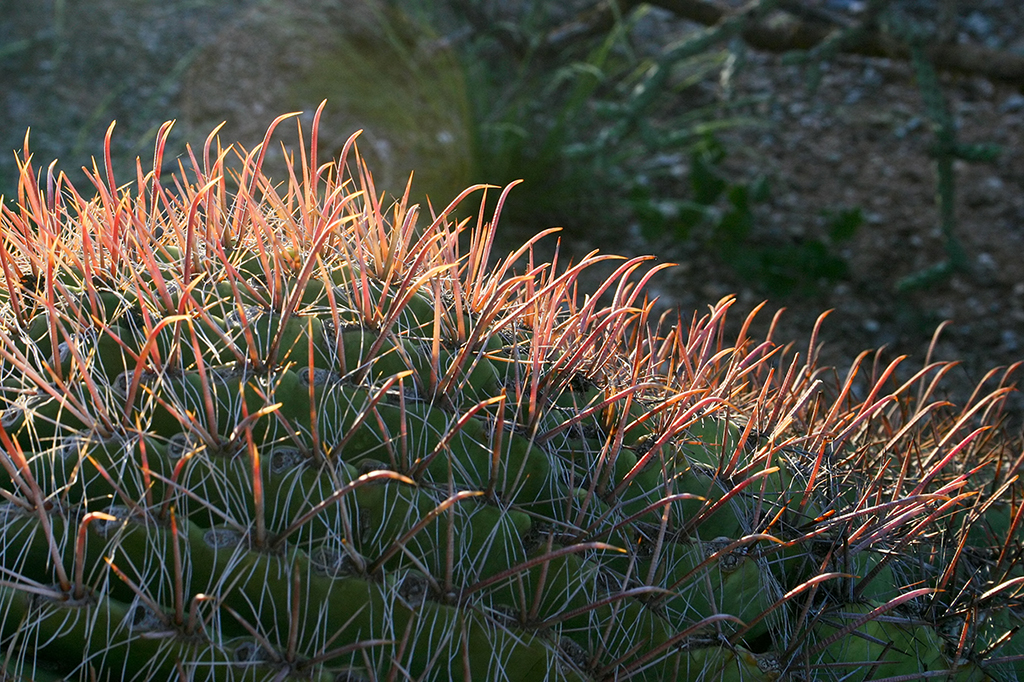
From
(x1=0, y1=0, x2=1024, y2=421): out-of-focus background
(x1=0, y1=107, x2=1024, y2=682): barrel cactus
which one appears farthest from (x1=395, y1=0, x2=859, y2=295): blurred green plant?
(x1=0, y1=107, x2=1024, y2=682): barrel cactus

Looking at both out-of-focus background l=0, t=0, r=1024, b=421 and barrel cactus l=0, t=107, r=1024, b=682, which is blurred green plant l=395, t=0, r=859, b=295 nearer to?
out-of-focus background l=0, t=0, r=1024, b=421

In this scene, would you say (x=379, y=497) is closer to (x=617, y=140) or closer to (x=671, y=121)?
(x=617, y=140)

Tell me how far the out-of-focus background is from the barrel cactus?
1899mm

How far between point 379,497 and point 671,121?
3213mm

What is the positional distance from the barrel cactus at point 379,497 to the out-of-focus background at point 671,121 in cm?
190

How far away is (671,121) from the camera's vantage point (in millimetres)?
3705

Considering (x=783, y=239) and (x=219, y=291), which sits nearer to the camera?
(x=219, y=291)

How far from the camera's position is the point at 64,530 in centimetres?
70

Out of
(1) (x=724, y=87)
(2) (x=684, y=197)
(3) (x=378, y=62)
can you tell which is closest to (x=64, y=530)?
(1) (x=724, y=87)

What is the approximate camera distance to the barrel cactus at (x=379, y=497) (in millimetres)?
695

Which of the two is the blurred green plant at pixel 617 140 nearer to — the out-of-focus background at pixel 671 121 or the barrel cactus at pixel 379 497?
the out-of-focus background at pixel 671 121

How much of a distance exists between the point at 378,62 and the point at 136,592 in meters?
3.51

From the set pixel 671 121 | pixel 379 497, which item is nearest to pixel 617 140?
pixel 671 121

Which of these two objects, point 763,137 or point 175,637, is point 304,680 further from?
point 763,137
